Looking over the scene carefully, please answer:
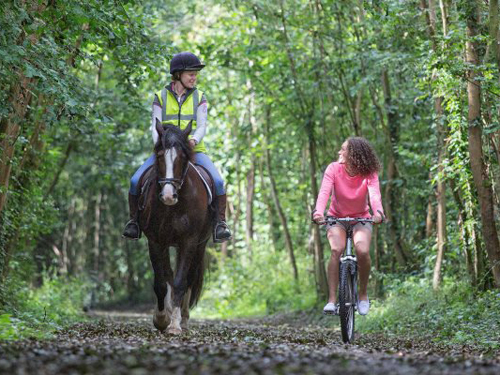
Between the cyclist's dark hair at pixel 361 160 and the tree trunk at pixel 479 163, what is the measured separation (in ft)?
9.43

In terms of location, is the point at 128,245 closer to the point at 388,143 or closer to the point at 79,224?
the point at 79,224

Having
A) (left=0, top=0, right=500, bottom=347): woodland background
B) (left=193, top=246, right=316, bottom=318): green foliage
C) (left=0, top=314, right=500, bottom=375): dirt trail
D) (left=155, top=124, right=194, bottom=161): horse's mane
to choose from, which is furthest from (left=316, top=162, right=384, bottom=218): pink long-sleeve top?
(left=193, top=246, right=316, bottom=318): green foliage

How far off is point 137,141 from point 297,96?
9.50 meters

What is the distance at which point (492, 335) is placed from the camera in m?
9.96

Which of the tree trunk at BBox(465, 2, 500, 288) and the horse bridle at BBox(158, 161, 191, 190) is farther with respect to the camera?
the tree trunk at BBox(465, 2, 500, 288)

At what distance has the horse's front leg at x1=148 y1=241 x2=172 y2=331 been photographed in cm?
1006

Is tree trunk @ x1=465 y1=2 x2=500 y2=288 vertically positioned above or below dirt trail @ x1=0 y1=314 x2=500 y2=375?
above

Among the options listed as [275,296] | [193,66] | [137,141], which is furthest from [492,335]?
[137,141]

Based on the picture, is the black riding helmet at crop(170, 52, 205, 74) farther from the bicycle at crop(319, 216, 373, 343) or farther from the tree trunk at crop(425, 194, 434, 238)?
the tree trunk at crop(425, 194, 434, 238)

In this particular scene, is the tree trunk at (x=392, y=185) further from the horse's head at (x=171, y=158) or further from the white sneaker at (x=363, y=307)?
the horse's head at (x=171, y=158)

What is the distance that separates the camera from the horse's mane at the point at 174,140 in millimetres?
9398

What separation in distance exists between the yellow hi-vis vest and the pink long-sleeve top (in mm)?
1869

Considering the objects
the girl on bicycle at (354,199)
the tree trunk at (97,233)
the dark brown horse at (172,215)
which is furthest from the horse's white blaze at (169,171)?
the tree trunk at (97,233)

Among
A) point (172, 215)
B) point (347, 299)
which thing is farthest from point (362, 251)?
point (172, 215)
